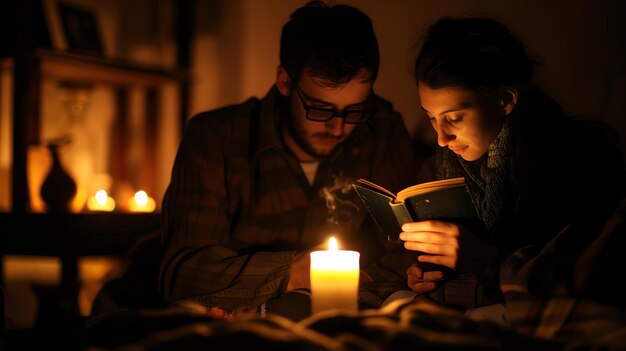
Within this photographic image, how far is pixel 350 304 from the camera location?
109 centimetres

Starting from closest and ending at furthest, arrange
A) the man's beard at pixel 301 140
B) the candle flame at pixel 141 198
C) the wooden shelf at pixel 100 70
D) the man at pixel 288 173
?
the man at pixel 288 173 → the man's beard at pixel 301 140 → the wooden shelf at pixel 100 70 → the candle flame at pixel 141 198

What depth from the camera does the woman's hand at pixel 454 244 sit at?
124 centimetres

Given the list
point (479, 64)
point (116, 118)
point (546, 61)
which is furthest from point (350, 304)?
point (116, 118)

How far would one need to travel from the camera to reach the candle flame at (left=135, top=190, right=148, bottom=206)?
2663 millimetres

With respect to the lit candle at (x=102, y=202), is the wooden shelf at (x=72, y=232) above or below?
below

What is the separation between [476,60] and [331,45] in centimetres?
43

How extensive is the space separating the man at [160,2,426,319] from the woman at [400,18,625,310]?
0.28m

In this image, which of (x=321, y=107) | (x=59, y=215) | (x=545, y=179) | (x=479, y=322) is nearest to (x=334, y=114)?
(x=321, y=107)

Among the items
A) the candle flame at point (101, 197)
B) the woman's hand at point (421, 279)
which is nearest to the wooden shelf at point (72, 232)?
the candle flame at point (101, 197)

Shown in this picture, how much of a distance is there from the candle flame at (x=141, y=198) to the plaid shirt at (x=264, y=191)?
1.02 m

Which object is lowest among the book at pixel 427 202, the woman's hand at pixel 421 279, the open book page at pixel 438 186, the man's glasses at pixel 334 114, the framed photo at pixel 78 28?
the woman's hand at pixel 421 279

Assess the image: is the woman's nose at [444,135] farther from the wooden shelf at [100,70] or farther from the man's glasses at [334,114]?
the wooden shelf at [100,70]

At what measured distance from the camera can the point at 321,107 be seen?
5.18ft

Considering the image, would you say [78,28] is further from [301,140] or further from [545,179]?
[545,179]
